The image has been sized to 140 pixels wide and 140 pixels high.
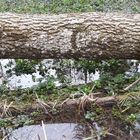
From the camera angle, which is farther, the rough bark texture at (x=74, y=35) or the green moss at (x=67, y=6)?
the green moss at (x=67, y=6)

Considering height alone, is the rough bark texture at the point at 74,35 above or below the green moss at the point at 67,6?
above

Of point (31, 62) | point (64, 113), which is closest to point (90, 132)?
point (64, 113)

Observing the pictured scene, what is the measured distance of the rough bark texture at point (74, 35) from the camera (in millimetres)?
4410

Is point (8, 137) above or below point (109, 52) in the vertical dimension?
below

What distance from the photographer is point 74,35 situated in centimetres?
444

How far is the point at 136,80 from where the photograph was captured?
4.32 metres

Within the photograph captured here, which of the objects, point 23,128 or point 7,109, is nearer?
point 23,128

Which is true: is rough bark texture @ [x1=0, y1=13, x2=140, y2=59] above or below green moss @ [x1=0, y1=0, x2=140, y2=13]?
above

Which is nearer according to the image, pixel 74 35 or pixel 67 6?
pixel 74 35

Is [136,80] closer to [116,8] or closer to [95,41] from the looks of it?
[95,41]

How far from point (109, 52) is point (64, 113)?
919 mm

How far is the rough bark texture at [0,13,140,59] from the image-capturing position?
441 centimetres

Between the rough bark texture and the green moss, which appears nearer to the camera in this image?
the rough bark texture

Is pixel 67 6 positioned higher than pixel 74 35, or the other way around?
pixel 74 35
